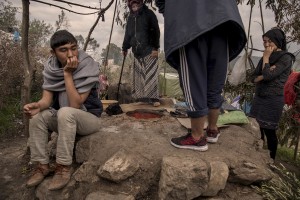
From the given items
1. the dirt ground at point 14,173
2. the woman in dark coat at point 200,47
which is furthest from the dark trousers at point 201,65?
the dirt ground at point 14,173

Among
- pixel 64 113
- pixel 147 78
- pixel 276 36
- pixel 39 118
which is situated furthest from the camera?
pixel 147 78

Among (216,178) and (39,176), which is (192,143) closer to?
(216,178)

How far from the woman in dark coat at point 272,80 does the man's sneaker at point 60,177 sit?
234 cm

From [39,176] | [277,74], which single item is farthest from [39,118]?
[277,74]

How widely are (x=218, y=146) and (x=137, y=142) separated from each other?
735 millimetres

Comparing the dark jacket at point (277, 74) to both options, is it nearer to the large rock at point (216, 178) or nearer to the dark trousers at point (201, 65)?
the dark trousers at point (201, 65)

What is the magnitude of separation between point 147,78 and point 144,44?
534 mm

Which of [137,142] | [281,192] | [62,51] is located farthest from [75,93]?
[281,192]

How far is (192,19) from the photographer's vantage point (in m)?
2.18

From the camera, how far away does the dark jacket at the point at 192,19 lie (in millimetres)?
2154

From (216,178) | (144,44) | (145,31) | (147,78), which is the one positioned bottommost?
(216,178)

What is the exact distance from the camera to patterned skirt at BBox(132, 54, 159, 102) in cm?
462

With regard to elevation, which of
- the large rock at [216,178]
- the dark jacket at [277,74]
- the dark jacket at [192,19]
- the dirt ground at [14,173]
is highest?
the dark jacket at [192,19]

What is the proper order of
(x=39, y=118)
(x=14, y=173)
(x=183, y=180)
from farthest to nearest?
(x=14, y=173) < (x=39, y=118) < (x=183, y=180)
